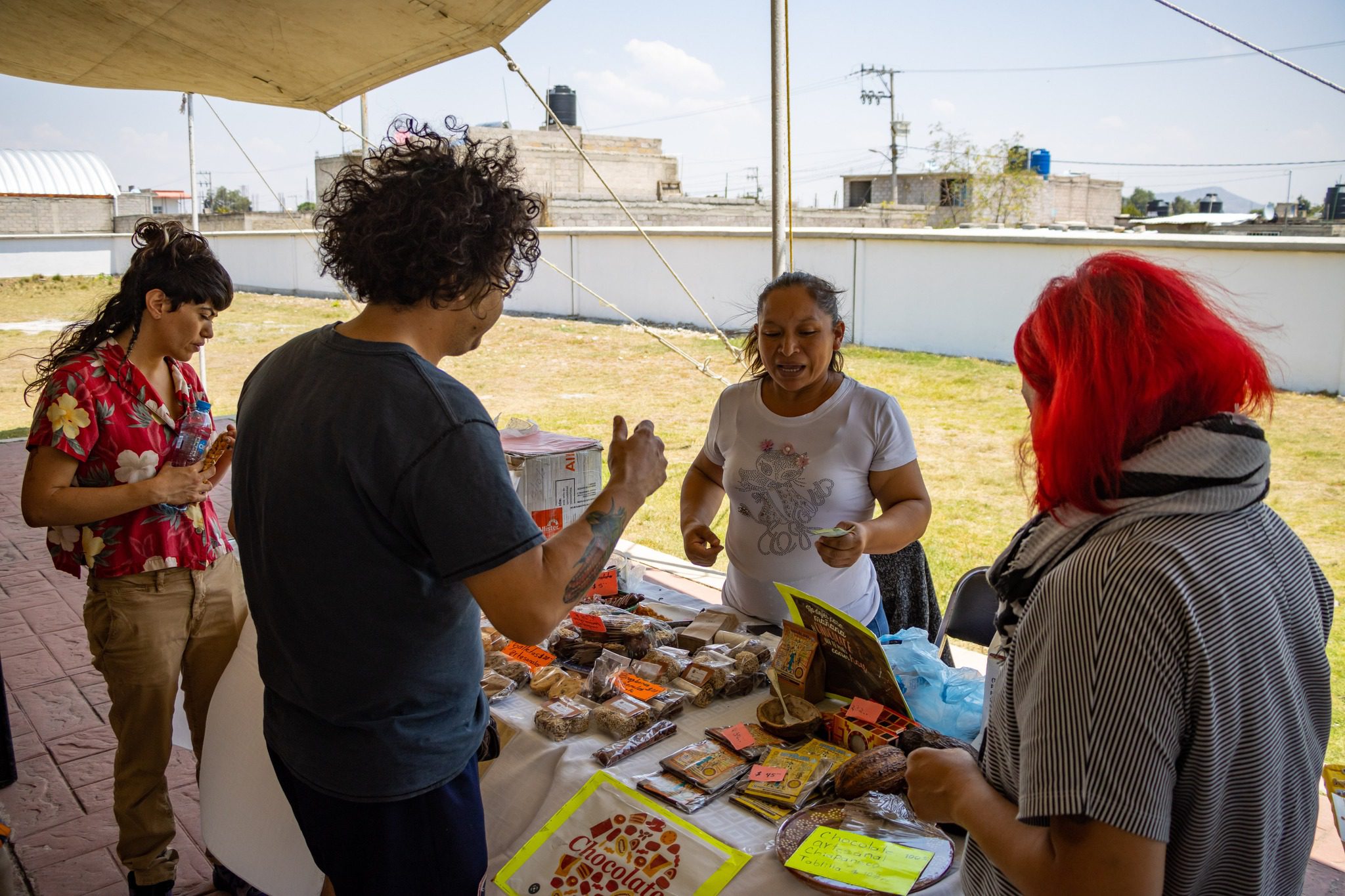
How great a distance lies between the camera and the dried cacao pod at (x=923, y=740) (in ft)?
4.91

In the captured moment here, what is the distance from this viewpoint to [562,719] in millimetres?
1745

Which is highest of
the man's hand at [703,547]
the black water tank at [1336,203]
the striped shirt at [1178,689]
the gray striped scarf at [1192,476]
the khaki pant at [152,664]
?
the black water tank at [1336,203]

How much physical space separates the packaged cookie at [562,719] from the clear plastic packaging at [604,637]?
250 millimetres

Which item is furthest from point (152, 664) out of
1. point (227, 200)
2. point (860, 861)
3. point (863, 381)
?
point (227, 200)

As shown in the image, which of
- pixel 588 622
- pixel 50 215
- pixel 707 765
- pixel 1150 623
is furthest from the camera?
pixel 50 215

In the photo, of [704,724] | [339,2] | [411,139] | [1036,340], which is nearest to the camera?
[1036,340]

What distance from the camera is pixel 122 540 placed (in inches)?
85.7

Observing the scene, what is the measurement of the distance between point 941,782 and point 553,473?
1.95 meters

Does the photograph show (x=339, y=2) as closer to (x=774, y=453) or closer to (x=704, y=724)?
(x=774, y=453)

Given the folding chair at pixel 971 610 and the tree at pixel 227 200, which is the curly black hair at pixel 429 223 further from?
the tree at pixel 227 200

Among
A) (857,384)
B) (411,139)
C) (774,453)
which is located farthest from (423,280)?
(857,384)

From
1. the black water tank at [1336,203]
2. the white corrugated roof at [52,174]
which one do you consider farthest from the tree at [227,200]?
the black water tank at [1336,203]

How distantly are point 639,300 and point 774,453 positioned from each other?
1668 centimetres

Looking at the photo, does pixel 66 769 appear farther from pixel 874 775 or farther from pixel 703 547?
pixel 874 775
